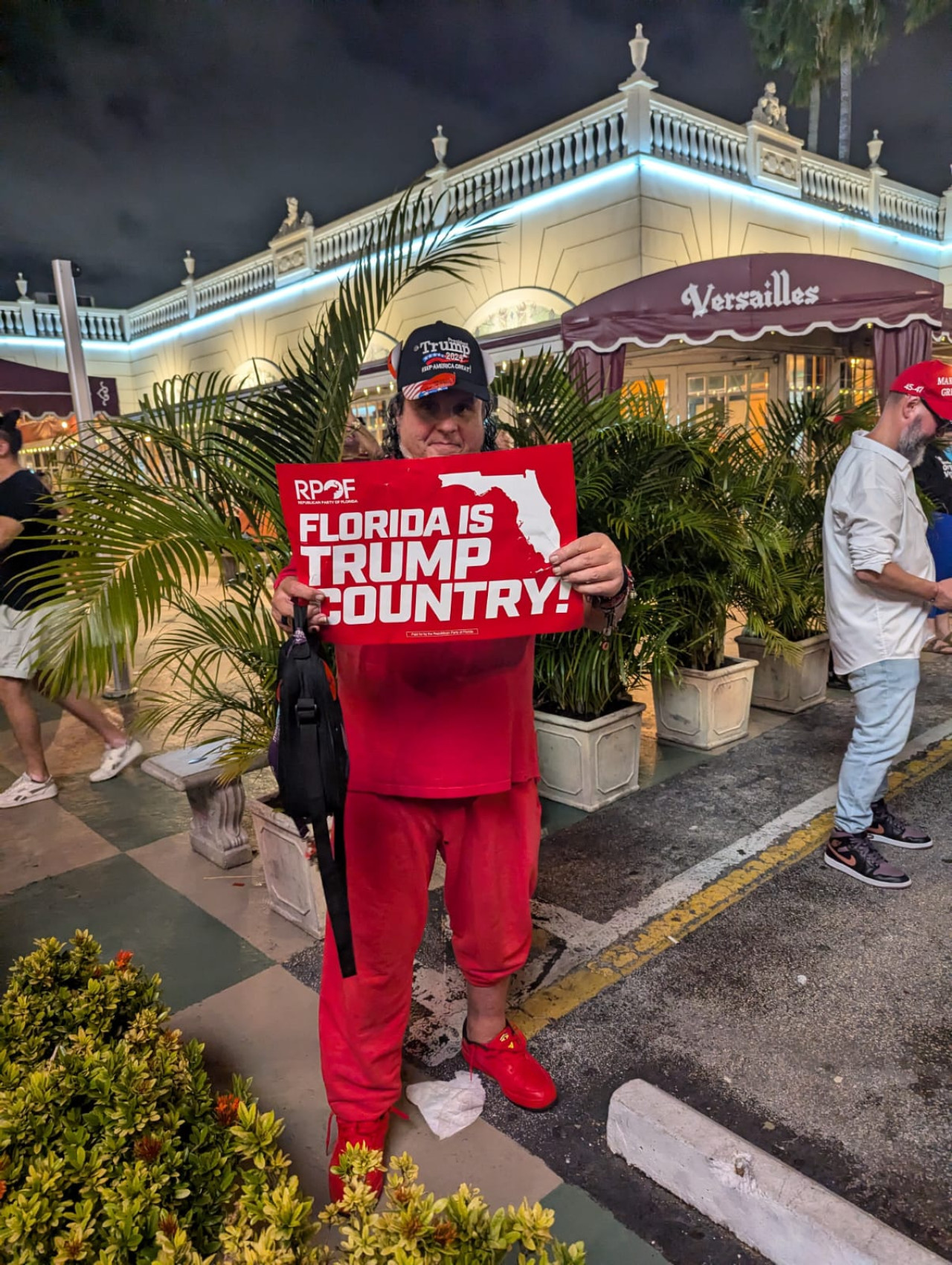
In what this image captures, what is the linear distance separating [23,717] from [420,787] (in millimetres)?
3489

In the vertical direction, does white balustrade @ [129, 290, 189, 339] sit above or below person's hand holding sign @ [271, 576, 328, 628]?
above

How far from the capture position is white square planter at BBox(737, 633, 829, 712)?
215 inches

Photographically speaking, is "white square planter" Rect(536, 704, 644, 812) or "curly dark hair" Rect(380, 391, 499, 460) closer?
"curly dark hair" Rect(380, 391, 499, 460)

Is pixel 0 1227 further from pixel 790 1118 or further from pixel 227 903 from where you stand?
pixel 227 903

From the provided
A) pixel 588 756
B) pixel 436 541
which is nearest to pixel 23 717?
pixel 588 756

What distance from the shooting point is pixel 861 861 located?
11.0 feet

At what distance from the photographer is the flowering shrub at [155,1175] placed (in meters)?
1.23

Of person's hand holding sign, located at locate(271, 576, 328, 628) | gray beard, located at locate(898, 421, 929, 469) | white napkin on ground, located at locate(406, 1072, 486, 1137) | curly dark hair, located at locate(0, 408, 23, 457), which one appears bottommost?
white napkin on ground, located at locate(406, 1072, 486, 1137)

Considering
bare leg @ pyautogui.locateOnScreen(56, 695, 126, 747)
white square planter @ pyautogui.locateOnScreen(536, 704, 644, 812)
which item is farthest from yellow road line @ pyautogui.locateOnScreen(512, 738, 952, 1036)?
bare leg @ pyautogui.locateOnScreen(56, 695, 126, 747)

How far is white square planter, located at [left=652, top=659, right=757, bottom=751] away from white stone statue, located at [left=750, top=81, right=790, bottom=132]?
10027 mm

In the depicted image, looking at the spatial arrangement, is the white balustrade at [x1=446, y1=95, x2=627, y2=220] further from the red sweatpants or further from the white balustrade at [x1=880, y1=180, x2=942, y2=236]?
the red sweatpants

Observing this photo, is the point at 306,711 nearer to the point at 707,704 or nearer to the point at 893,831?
the point at 893,831

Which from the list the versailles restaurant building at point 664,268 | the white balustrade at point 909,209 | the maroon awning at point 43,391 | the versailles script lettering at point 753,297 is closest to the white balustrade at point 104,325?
the versailles restaurant building at point 664,268

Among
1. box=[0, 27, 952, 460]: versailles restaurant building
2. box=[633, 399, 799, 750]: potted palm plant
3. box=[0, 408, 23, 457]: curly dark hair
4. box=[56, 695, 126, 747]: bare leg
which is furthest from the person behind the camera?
box=[0, 27, 952, 460]: versailles restaurant building
